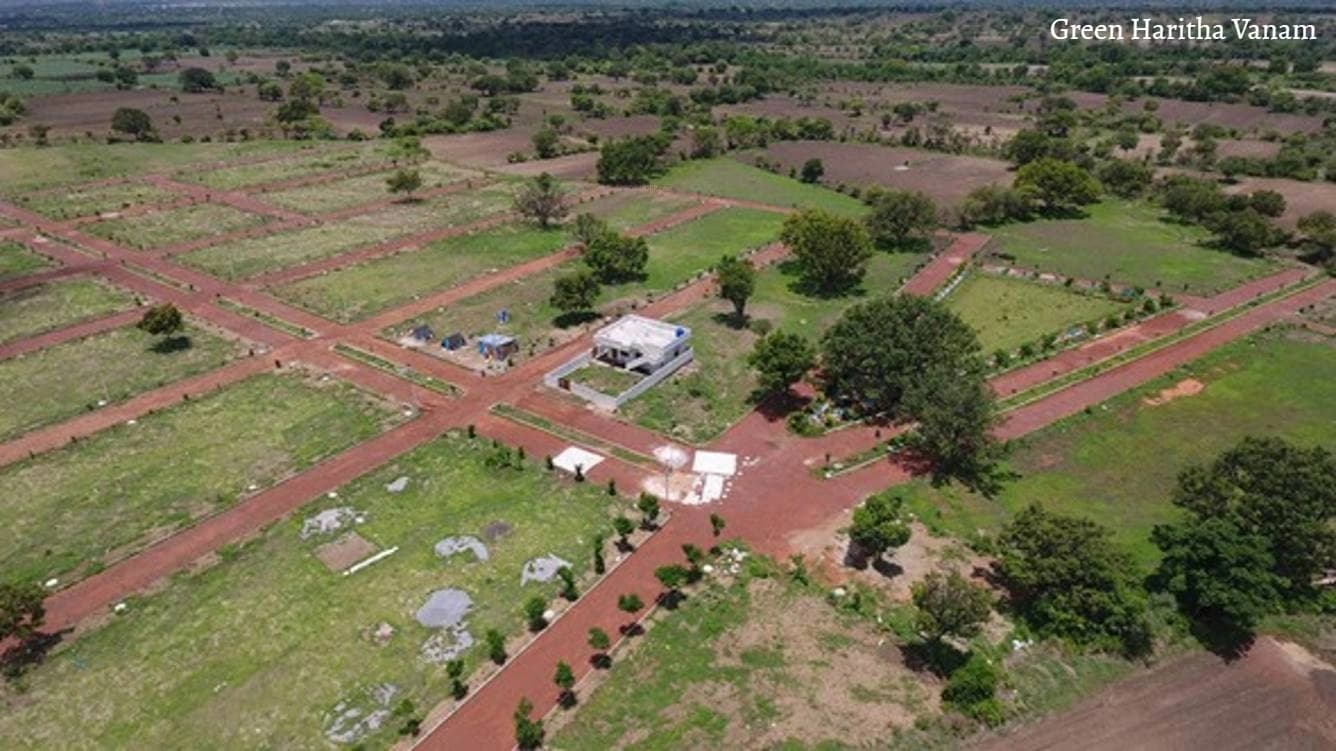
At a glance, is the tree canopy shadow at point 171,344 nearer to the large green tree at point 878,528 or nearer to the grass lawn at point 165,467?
the grass lawn at point 165,467

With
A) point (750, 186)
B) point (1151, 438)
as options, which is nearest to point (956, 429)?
point (1151, 438)

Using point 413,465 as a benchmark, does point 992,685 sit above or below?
below

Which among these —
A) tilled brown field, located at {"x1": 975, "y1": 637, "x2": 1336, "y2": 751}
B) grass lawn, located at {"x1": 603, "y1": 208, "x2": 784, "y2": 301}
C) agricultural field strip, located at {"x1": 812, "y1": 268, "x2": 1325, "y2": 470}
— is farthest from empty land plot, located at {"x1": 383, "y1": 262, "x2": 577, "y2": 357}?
tilled brown field, located at {"x1": 975, "y1": 637, "x2": 1336, "y2": 751}

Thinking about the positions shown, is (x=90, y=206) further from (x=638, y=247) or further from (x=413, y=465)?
(x=413, y=465)

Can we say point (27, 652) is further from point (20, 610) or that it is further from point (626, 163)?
point (626, 163)

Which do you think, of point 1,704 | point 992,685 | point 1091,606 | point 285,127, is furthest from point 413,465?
point 285,127

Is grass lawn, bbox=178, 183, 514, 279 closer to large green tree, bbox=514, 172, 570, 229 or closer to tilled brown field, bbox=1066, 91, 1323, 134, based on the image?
large green tree, bbox=514, 172, 570, 229

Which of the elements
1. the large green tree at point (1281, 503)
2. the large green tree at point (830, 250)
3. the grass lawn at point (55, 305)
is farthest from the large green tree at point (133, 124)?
the large green tree at point (1281, 503)
